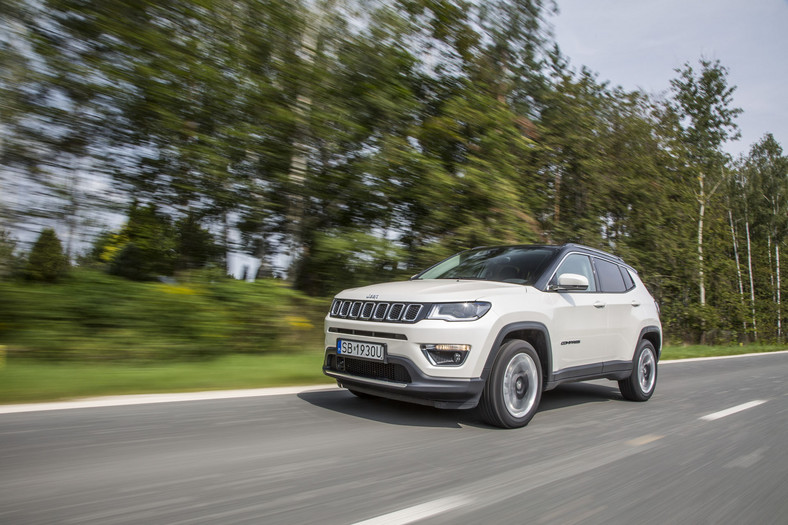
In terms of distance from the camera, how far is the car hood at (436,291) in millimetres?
4590

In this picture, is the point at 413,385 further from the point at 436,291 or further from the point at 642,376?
the point at 642,376

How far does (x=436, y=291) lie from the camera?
4.72 metres

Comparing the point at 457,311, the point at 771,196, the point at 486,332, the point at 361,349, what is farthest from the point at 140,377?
the point at 771,196

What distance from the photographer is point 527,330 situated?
5.00m

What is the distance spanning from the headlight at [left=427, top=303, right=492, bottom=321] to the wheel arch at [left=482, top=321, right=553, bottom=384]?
0.86 ft

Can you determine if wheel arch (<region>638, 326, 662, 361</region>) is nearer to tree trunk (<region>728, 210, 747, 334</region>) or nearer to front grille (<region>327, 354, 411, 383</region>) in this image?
front grille (<region>327, 354, 411, 383</region>)

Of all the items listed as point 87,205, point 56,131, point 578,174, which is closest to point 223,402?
point 87,205

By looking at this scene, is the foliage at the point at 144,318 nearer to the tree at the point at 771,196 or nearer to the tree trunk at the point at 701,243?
the tree trunk at the point at 701,243

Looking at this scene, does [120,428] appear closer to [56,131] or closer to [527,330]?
[527,330]

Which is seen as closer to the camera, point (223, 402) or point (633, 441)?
point (633, 441)

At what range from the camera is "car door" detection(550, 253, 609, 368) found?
17.5 ft

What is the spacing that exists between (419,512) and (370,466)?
2.52 ft

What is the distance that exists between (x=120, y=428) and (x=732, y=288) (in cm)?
3732

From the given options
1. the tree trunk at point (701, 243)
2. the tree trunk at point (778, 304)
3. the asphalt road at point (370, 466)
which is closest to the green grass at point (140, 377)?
the asphalt road at point (370, 466)
